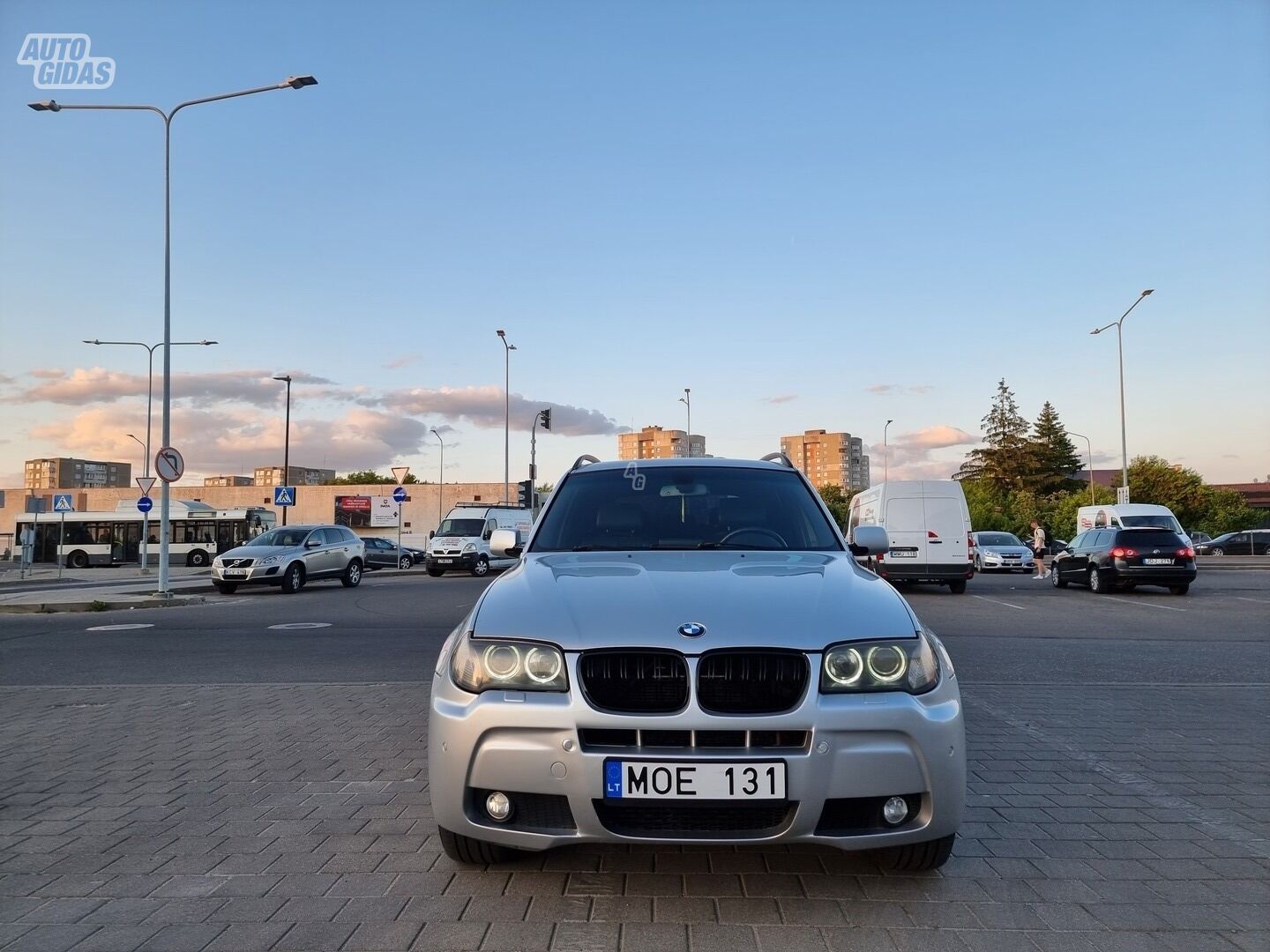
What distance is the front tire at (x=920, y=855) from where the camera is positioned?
11.2ft

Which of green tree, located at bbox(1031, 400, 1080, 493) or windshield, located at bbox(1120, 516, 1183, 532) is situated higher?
green tree, located at bbox(1031, 400, 1080, 493)

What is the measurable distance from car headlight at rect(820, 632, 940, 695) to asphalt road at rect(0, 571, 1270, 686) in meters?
5.73

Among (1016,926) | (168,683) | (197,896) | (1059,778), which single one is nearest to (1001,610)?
(1059,778)

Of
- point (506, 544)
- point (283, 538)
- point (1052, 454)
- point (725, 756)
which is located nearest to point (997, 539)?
point (283, 538)

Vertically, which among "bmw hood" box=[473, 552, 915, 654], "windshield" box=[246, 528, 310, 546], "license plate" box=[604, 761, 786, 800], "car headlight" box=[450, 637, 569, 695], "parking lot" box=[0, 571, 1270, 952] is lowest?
"parking lot" box=[0, 571, 1270, 952]

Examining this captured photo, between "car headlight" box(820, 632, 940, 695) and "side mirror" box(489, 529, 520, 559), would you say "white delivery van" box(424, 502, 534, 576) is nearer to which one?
"side mirror" box(489, 529, 520, 559)

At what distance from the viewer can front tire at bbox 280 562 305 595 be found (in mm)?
22438

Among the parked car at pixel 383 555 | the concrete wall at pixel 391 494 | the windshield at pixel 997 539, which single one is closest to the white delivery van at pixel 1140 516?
the windshield at pixel 997 539

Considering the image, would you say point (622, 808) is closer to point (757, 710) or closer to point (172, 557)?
point (757, 710)

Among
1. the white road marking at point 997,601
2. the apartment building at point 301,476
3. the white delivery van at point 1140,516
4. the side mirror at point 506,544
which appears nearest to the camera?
the side mirror at point 506,544

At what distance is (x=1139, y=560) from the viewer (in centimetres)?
2025

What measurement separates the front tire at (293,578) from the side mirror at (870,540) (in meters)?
19.7

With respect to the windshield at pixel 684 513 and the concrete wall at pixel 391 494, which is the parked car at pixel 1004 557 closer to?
the windshield at pixel 684 513

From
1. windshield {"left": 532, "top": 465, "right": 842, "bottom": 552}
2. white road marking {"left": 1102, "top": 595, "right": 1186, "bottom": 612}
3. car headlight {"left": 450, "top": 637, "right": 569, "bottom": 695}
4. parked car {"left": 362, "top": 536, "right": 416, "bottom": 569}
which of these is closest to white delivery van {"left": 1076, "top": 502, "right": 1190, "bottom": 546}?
white road marking {"left": 1102, "top": 595, "right": 1186, "bottom": 612}
